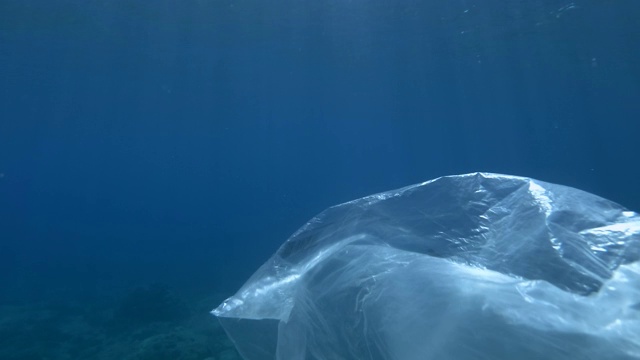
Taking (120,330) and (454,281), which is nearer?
(454,281)

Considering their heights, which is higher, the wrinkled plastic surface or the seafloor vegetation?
the wrinkled plastic surface

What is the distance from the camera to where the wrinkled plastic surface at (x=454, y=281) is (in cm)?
216

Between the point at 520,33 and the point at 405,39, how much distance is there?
16.2 ft

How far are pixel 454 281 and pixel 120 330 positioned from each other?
11.2 meters

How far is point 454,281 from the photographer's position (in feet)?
8.01

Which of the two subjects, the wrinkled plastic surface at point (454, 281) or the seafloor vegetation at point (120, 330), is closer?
the wrinkled plastic surface at point (454, 281)

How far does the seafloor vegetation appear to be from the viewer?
9.23 metres

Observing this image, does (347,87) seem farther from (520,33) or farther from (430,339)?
(430,339)

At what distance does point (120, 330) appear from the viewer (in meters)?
12.0

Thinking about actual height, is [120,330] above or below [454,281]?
below

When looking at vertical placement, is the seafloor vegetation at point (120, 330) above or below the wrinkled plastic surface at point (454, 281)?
below

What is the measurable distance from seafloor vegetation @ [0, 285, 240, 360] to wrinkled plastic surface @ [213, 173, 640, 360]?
20.1 feet

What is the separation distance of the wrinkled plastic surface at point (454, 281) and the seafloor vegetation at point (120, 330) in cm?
614

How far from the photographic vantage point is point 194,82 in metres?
31.9
